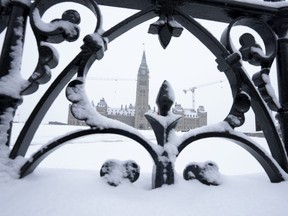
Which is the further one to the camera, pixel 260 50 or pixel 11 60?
pixel 260 50

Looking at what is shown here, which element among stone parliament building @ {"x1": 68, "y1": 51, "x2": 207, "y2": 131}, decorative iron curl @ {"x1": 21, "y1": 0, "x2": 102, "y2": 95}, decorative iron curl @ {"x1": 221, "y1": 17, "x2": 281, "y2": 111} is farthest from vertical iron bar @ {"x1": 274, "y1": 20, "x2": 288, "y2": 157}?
stone parliament building @ {"x1": 68, "y1": 51, "x2": 207, "y2": 131}

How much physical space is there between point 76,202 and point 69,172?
0.24m

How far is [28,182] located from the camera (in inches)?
25.9

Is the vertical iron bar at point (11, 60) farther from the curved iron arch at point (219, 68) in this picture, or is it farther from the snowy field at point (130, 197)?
the snowy field at point (130, 197)

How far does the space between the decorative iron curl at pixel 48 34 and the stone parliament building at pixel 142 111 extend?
51770 millimetres

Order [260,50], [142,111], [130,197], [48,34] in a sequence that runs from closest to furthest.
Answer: [130,197]
[48,34]
[260,50]
[142,111]

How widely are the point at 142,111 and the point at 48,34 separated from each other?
56.2 metres

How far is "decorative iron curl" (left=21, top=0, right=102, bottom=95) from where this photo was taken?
741 mm

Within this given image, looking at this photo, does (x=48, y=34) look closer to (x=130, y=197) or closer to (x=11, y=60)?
(x=11, y=60)

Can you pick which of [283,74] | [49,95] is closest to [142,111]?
[283,74]

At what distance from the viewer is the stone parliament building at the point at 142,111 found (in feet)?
180

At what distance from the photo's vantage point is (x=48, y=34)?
2.53ft

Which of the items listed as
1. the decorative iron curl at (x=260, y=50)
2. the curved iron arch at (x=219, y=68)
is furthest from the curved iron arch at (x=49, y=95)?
the decorative iron curl at (x=260, y=50)

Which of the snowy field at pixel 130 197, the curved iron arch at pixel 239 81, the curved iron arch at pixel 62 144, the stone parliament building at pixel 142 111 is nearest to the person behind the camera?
the snowy field at pixel 130 197
